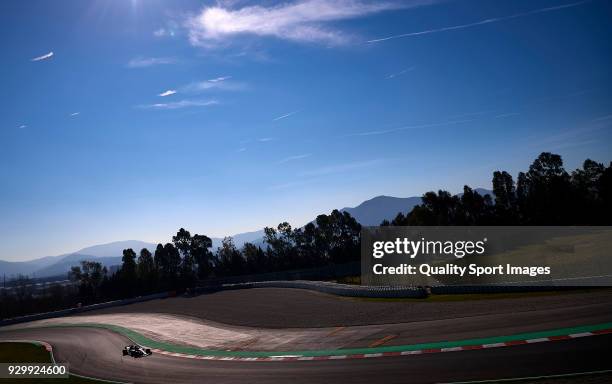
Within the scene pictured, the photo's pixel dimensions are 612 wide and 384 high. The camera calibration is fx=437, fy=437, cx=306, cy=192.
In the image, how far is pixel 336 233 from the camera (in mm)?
139125

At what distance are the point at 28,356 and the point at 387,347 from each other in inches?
1504

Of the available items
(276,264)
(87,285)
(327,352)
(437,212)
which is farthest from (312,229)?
(327,352)

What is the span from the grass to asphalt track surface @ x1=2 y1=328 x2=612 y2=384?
5.28 ft

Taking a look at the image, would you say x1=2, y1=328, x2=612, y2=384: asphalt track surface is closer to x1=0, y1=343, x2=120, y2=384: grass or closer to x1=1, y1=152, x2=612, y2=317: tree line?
x1=0, y1=343, x2=120, y2=384: grass

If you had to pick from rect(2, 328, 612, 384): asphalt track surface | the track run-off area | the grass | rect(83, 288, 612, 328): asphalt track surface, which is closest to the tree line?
rect(83, 288, 612, 328): asphalt track surface

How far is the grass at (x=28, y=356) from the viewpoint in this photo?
31172 mm

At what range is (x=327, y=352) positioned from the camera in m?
28.8

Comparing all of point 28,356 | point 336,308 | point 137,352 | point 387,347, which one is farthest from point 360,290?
point 28,356

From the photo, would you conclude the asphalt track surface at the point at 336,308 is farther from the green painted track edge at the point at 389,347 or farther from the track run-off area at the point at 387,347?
the green painted track edge at the point at 389,347

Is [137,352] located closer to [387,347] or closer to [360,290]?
[387,347]

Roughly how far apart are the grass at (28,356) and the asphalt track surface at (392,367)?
1.61 m

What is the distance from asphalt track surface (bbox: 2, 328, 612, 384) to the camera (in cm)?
1945

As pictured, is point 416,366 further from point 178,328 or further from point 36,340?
point 36,340

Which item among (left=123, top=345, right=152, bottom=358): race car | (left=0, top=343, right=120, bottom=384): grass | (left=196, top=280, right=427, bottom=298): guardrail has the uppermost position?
(left=196, top=280, right=427, bottom=298): guardrail
